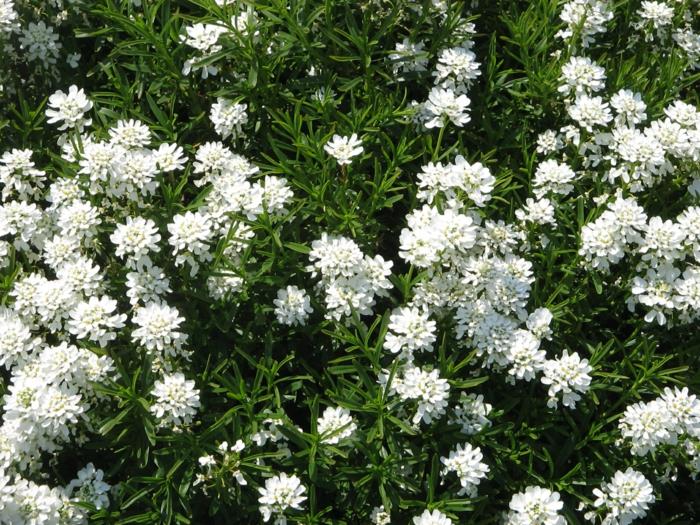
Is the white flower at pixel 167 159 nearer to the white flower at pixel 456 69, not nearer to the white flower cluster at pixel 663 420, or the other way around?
the white flower at pixel 456 69

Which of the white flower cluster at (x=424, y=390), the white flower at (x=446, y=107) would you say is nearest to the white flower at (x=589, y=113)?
the white flower at (x=446, y=107)

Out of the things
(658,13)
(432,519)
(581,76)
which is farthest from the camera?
(658,13)

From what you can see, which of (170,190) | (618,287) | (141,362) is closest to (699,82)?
(618,287)

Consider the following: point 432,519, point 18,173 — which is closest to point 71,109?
point 18,173

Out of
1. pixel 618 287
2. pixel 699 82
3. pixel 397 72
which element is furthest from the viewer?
pixel 699 82

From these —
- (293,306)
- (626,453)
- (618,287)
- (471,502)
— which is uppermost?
(618,287)

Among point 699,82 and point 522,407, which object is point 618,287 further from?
point 699,82

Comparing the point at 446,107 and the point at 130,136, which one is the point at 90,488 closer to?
the point at 130,136
